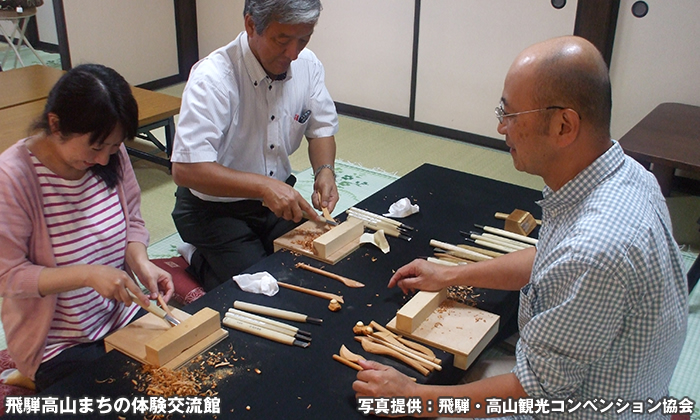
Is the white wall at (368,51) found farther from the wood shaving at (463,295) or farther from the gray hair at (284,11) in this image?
the wood shaving at (463,295)

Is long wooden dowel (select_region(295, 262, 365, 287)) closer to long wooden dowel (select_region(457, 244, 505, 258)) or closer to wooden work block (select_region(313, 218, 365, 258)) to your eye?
wooden work block (select_region(313, 218, 365, 258))

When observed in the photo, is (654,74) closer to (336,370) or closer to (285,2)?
(285,2)

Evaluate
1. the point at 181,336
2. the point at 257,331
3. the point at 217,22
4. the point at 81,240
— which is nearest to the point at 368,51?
the point at 217,22

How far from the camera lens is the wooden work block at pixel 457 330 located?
4.93 ft

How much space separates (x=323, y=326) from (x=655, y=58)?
3.15m

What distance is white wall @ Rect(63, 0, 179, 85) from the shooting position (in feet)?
16.3

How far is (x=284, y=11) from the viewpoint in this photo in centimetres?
197

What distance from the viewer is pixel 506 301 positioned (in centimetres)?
173

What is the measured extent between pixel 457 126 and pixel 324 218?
2.75 m

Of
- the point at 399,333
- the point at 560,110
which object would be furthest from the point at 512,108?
the point at 399,333

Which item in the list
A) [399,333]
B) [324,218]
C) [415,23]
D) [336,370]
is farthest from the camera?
[415,23]

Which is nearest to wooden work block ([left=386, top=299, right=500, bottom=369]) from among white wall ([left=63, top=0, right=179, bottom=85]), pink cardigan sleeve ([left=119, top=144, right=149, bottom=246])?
pink cardigan sleeve ([left=119, top=144, right=149, bottom=246])

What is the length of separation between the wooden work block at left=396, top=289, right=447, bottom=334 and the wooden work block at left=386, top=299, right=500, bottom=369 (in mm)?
13

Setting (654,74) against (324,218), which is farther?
(654,74)
